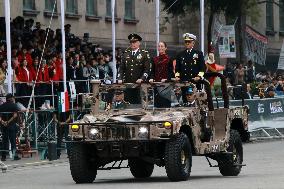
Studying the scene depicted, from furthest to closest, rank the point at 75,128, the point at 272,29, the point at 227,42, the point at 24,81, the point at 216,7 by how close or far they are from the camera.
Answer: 1. the point at 272,29
2. the point at 216,7
3. the point at 227,42
4. the point at 24,81
5. the point at 75,128

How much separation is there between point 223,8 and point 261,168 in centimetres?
2364

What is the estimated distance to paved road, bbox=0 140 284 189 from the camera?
1731 cm

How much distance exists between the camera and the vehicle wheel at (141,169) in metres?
19.6

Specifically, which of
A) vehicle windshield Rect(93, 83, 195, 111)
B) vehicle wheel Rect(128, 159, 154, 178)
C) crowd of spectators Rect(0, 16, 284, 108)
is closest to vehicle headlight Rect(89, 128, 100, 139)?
vehicle windshield Rect(93, 83, 195, 111)

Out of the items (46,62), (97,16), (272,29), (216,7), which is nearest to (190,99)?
(46,62)

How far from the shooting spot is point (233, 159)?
1961 cm

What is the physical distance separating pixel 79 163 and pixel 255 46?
3115cm

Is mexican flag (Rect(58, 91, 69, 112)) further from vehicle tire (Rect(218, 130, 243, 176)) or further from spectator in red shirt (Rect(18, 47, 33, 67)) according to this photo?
vehicle tire (Rect(218, 130, 243, 176))

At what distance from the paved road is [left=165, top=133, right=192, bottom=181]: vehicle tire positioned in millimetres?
156

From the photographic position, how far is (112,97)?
19234 mm

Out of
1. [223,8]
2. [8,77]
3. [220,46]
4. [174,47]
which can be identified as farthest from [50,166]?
[174,47]

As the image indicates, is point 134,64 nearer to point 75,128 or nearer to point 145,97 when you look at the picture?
point 145,97

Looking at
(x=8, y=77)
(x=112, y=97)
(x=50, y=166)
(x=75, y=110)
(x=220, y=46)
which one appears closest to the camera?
(x=112, y=97)

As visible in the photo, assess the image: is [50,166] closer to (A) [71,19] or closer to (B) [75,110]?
(B) [75,110]
